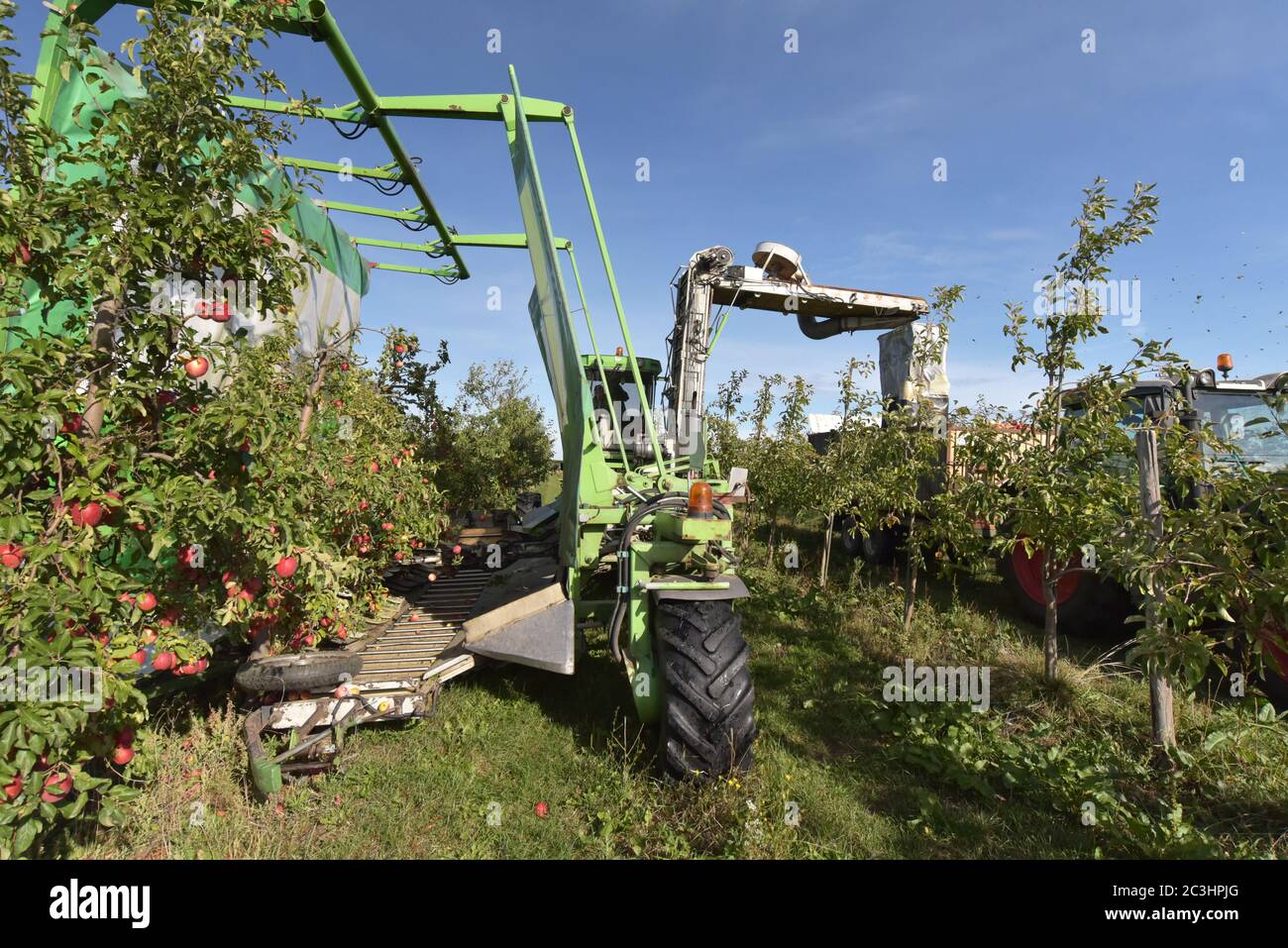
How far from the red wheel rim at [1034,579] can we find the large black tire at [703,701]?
430cm

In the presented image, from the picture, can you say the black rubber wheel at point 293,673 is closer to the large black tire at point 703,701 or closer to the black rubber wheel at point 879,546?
the large black tire at point 703,701

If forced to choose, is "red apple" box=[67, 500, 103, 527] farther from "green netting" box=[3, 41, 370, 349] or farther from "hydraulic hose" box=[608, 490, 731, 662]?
"hydraulic hose" box=[608, 490, 731, 662]

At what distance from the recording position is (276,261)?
2.53 m

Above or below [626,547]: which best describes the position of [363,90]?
above

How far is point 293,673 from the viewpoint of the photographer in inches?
130

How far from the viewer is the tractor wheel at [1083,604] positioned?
19.0ft

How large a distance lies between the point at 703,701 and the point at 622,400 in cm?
512

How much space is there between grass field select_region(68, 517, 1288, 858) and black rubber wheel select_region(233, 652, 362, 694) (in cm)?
43

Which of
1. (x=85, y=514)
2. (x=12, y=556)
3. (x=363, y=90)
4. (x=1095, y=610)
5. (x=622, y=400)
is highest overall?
(x=363, y=90)

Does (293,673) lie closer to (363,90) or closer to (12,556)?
(12,556)

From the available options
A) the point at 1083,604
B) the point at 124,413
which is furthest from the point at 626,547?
the point at 1083,604

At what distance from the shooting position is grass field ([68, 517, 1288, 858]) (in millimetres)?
3018
